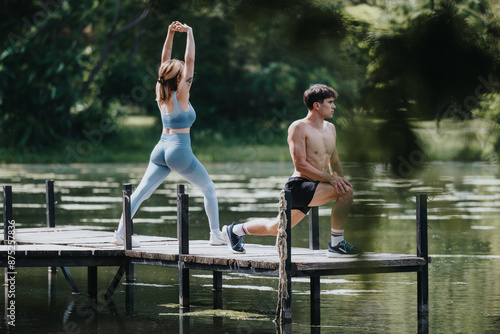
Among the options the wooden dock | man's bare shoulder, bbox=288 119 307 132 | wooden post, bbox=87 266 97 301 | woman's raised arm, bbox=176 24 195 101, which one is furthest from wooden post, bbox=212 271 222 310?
man's bare shoulder, bbox=288 119 307 132

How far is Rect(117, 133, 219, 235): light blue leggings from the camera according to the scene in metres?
8.39

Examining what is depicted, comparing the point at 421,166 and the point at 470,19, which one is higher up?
the point at 470,19

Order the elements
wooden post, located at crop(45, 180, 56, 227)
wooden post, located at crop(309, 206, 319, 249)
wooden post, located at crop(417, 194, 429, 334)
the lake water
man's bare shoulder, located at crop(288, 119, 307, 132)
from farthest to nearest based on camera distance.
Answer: wooden post, located at crop(45, 180, 56, 227) < wooden post, located at crop(309, 206, 319, 249) < wooden post, located at crop(417, 194, 429, 334) < man's bare shoulder, located at crop(288, 119, 307, 132) < the lake water

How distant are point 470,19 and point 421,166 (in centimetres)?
31

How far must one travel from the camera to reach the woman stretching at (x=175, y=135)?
800cm

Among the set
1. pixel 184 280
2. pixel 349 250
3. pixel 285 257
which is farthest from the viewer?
pixel 184 280

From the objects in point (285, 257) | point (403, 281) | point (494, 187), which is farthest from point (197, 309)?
point (494, 187)

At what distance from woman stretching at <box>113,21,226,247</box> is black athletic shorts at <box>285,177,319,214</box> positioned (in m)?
1.21

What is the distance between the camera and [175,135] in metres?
8.39

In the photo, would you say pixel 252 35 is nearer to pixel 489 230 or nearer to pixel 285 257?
pixel 285 257

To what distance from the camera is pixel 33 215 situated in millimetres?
18406

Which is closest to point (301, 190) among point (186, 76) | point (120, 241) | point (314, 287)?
point (186, 76)

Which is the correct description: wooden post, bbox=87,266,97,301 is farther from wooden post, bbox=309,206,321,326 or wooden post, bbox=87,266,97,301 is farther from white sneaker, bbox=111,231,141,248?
wooden post, bbox=309,206,321,326

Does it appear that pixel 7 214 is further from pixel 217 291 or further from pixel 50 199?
pixel 217 291
